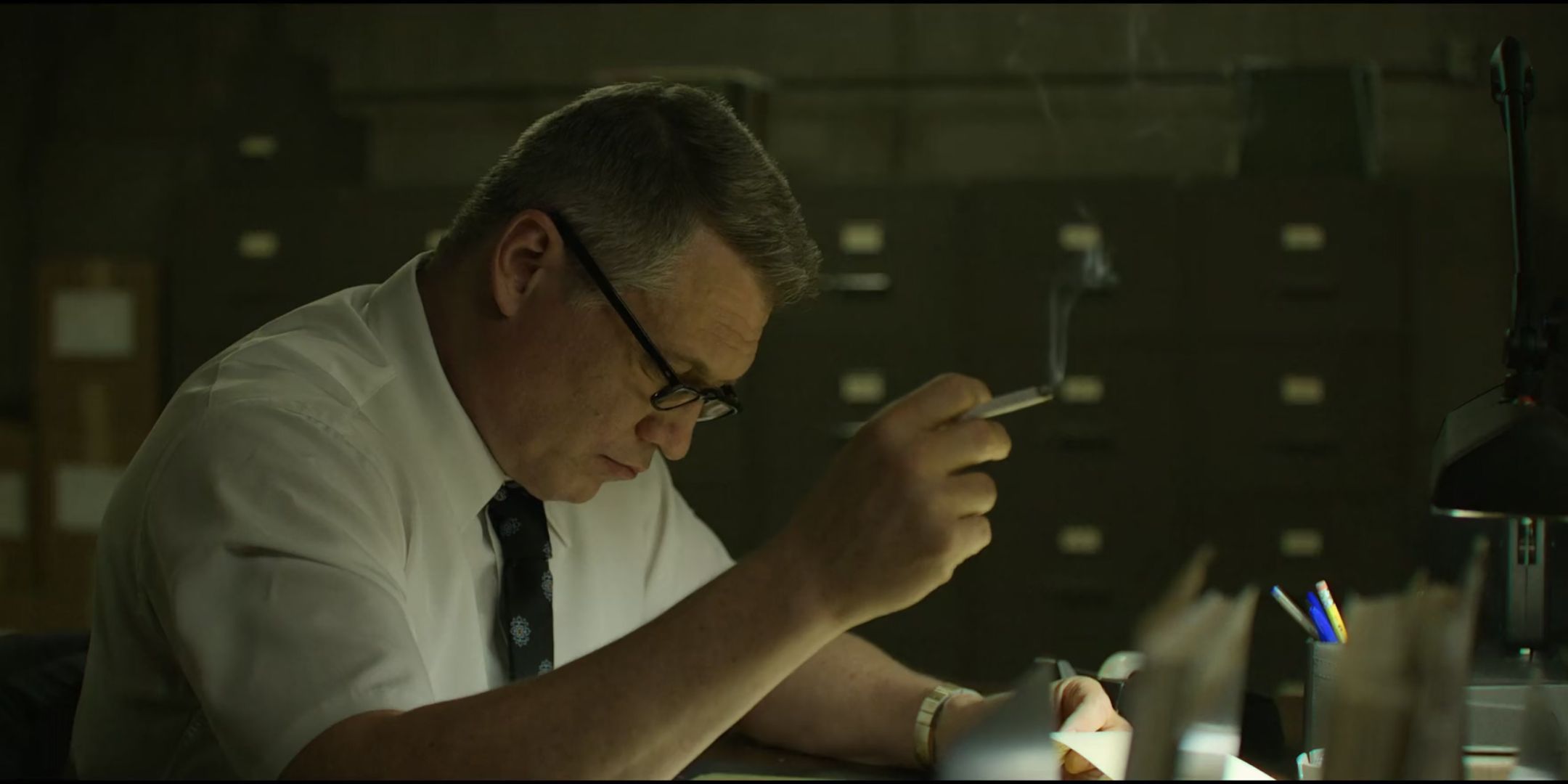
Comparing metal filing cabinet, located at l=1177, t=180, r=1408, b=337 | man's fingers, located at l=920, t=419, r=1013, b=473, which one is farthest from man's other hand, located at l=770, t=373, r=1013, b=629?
metal filing cabinet, located at l=1177, t=180, r=1408, b=337

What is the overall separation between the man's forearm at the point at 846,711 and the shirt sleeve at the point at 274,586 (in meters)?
0.50

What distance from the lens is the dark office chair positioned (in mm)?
1102

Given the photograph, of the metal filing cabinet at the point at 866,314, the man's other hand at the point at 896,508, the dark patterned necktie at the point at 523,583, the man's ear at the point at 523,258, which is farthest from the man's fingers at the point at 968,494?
the metal filing cabinet at the point at 866,314

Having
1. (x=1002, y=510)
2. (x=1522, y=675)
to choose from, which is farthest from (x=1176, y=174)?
(x=1522, y=675)

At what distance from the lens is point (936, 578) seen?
2.67 ft

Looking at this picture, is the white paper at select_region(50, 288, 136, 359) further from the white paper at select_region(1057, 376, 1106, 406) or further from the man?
the man

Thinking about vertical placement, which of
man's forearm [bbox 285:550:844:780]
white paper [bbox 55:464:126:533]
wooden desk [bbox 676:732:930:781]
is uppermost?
man's forearm [bbox 285:550:844:780]

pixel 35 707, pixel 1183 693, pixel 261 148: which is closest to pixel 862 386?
→ pixel 261 148

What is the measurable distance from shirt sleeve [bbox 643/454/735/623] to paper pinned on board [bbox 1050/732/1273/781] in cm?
53

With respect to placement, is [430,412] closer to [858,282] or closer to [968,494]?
[968,494]

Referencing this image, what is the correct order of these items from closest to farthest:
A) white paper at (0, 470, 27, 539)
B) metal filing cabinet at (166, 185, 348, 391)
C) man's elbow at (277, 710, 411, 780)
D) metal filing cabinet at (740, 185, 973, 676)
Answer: man's elbow at (277, 710, 411, 780) → metal filing cabinet at (740, 185, 973, 676) → metal filing cabinet at (166, 185, 348, 391) → white paper at (0, 470, 27, 539)

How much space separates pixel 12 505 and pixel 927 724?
11.2ft

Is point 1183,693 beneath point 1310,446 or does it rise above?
above

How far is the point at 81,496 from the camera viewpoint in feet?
12.1
